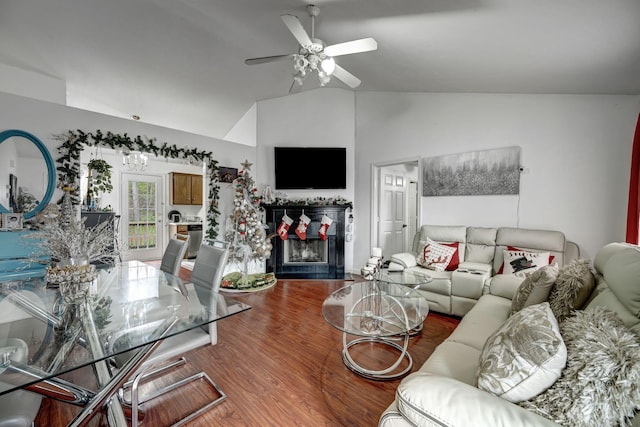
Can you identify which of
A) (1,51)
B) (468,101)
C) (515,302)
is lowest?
(515,302)

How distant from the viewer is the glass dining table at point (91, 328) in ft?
3.34

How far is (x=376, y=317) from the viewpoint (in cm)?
225

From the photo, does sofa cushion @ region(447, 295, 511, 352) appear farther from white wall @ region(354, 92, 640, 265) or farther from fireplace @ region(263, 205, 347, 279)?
fireplace @ region(263, 205, 347, 279)

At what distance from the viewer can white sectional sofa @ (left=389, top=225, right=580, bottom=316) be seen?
2.69 m

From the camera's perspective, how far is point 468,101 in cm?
361

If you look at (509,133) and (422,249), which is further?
(422,249)

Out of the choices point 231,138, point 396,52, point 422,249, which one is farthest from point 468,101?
point 231,138

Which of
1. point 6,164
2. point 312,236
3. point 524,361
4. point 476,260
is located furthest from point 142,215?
point 524,361

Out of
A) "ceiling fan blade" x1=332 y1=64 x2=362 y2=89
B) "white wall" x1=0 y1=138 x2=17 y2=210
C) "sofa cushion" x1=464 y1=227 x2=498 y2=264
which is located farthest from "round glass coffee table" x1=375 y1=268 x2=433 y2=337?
"white wall" x1=0 y1=138 x2=17 y2=210

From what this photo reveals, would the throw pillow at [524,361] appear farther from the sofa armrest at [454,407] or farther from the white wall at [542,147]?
the white wall at [542,147]

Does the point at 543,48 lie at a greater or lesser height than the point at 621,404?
greater

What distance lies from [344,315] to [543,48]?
8.53ft

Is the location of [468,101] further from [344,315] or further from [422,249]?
[344,315]

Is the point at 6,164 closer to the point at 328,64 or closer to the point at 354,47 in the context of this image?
the point at 328,64
